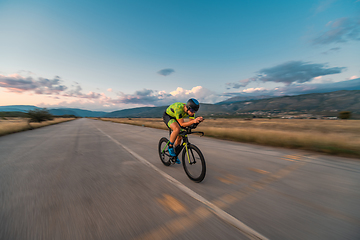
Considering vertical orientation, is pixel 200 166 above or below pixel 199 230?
above

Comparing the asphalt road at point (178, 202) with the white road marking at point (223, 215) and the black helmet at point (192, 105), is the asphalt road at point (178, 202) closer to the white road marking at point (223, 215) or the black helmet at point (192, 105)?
the white road marking at point (223, 215)

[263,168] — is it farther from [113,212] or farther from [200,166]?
[113,212]

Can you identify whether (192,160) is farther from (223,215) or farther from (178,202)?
(223,215)

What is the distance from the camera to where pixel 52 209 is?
239cm

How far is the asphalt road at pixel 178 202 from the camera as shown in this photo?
191 cm

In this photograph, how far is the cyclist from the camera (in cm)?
352

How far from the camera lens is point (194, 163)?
11.7 ft

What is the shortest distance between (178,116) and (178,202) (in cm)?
185

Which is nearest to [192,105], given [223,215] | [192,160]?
[192,160]

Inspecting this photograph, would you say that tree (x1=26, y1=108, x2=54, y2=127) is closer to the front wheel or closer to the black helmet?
the front wheel

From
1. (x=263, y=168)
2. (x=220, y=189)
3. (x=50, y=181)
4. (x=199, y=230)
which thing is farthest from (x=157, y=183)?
(x=263, y=168)

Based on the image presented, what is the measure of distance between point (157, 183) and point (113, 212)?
3.90 feet

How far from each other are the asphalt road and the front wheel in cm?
18

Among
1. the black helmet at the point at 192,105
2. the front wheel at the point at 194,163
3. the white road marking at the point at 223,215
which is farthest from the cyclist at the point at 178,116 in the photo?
the white road marking at the point at 223,215
